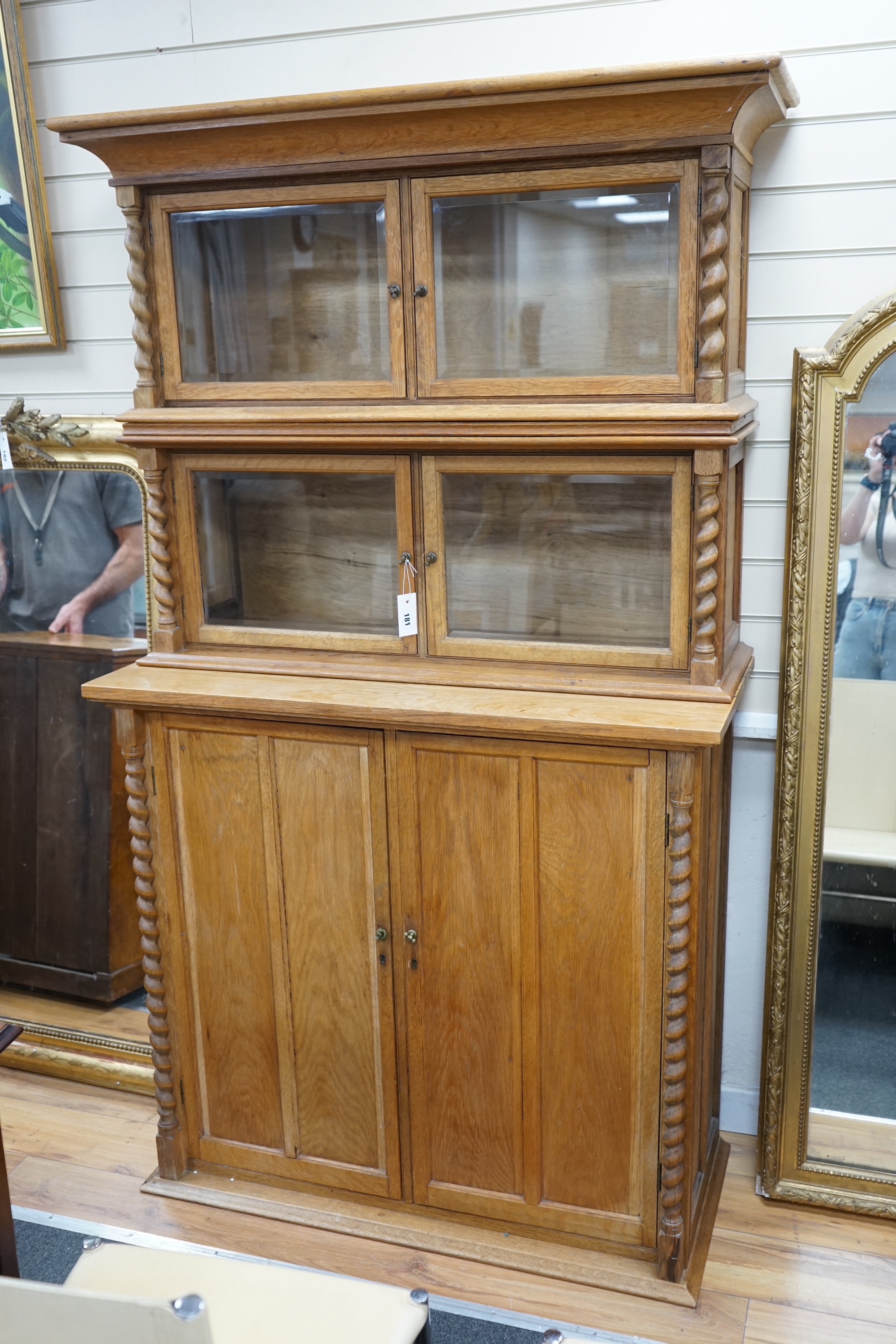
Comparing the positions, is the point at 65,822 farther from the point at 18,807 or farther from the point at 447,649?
the point at 447,649

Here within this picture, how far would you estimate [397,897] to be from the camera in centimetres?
235

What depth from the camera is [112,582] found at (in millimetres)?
2949

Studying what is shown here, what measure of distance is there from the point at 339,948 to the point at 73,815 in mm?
959

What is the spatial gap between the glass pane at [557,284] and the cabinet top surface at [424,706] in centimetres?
60

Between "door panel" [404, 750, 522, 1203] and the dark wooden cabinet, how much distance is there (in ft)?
3.25

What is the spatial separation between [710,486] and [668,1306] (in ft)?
5.14

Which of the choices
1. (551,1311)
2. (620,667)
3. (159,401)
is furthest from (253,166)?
(551,1311)

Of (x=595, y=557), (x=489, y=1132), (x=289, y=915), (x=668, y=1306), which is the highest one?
(x=595, y=557)

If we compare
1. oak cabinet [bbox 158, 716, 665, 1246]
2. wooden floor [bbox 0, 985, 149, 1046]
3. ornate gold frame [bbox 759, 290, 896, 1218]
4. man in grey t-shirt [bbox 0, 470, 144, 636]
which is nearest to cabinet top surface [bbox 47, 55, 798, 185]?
ornate gold frame [bbox 759, 290, 896, 1218]

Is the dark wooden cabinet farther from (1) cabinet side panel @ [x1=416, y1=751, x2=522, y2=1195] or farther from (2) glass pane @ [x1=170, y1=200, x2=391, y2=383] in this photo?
(1) cabinet side panel @ [x1=416, y1=751, x2=522, y2=1195]

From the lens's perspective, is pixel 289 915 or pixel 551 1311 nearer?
pixel 551 1311

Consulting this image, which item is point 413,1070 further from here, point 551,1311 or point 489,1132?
point 551,1311

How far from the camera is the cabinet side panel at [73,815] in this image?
2967 millimetres

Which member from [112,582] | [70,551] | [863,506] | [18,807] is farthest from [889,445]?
[18,807]
